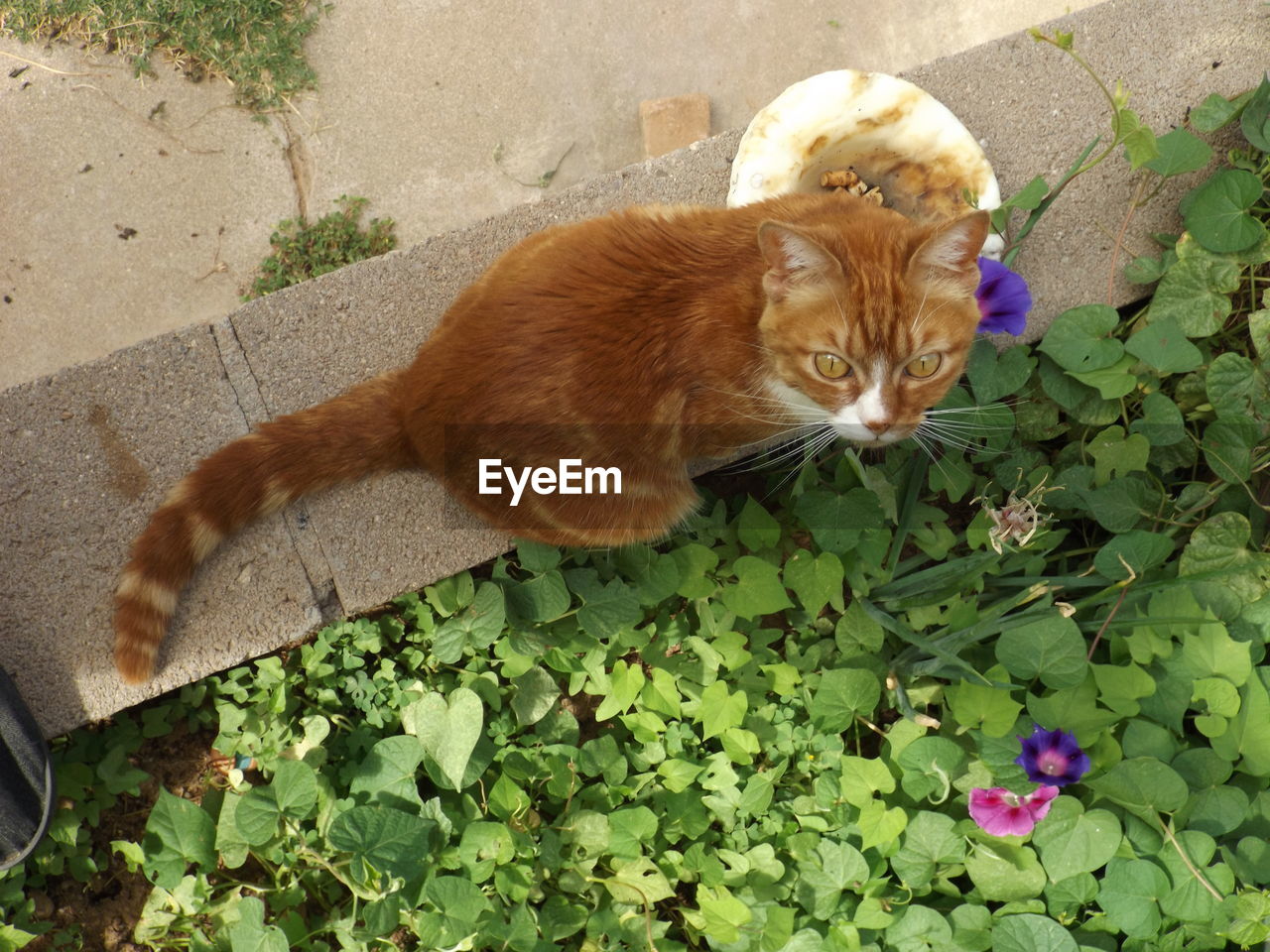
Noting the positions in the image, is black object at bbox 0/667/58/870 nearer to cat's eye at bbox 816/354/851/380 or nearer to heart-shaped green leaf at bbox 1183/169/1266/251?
cat's eye at bbox 816/354/851/380

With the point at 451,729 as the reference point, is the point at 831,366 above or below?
above

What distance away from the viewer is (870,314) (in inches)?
75.7

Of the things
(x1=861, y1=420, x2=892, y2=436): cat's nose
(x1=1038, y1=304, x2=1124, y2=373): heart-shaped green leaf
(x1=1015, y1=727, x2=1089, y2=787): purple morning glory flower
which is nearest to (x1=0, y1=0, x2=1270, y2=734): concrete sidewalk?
(x1=1038, y1=304, x2=1124, y2=373): heart-shaped green leaf

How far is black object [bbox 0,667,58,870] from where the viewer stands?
2182 mm

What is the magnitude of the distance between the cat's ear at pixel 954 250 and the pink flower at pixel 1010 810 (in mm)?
1166

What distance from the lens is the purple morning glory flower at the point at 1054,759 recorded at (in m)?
2.10

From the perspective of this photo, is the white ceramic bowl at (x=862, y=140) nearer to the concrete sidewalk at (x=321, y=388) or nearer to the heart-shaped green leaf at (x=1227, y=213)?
the concrete sidewalk at (x=321, y=388)

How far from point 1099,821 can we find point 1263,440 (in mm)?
1069

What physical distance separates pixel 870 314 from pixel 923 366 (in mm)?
203

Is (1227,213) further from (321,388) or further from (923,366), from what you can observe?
(321,388)

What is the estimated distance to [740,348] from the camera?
2014 mm

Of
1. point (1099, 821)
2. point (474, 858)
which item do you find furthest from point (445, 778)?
point (1099, 821)

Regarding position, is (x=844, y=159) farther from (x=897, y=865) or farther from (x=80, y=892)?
(x=80, y=892)
